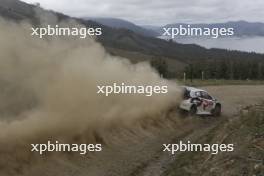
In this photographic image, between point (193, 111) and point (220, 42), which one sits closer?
point (193, 111)

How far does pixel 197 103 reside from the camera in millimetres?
23672

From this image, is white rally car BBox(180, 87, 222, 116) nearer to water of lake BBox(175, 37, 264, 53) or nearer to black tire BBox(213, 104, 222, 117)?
black tire BBox(213, 104, 222, 117)

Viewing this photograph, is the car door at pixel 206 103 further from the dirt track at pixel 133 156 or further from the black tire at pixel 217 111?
the dirt track at pixel 133 156

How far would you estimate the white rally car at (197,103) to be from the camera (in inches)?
928

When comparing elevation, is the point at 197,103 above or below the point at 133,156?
above

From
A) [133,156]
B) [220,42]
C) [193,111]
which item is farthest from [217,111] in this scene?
[220,42]

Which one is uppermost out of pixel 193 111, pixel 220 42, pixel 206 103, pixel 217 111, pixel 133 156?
pixel 220 42

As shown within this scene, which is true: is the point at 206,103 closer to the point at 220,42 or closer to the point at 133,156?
the point at 133,156

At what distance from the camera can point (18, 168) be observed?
1334cm

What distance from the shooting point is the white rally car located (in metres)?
23.6

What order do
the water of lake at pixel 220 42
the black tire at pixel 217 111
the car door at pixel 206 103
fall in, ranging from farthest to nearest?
the water of lake at pixel 220 42, the black tire at pixel 217 111, the car door at pixel 206 103

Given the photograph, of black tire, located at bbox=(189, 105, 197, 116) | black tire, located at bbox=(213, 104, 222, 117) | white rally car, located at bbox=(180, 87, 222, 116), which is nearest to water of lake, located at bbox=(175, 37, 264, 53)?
black tire, located at bbox=(213, 104, 222, 117)

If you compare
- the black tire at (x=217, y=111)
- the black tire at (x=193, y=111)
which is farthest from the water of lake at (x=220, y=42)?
the black tire at (x=193, y=111)

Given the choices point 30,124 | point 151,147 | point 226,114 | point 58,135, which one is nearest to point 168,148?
point 151,147
